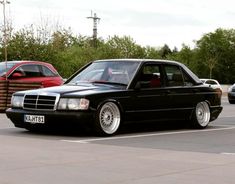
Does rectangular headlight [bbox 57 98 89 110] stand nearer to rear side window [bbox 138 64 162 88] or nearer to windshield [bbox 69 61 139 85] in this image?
windshield [bbox 69 61 139 85]

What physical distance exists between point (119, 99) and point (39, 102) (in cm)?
144

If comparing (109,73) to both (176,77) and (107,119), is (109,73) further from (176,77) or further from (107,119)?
(176,77)

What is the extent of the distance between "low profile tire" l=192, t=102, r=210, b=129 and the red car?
6.21 m

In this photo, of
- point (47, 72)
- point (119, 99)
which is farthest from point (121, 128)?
point (47, 72)

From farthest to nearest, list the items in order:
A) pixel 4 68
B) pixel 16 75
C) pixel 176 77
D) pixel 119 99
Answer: pixel 4 68, pixel 16 75, pixel 176 77, pixel 119 99

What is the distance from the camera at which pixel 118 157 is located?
8.27 meters

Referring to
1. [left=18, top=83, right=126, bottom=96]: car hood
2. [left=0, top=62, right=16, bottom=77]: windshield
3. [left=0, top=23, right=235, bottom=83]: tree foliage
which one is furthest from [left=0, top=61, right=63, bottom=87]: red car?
[left=0, top=23, right=235, bottom=83]: tree foliage

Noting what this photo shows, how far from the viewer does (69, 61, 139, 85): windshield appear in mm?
11875

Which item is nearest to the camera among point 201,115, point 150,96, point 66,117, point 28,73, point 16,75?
point 66,117

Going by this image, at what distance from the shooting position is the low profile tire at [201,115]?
1308 cm

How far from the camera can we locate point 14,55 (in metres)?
38.4

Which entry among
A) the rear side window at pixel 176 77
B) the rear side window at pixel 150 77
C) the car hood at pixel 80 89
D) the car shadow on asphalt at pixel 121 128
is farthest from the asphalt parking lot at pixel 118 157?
the rear side window at pixel 176 77

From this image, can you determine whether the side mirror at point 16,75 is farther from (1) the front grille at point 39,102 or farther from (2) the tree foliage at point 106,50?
(2) the tree foliage at point 106,50

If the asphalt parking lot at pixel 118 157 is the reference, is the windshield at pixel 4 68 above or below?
above
